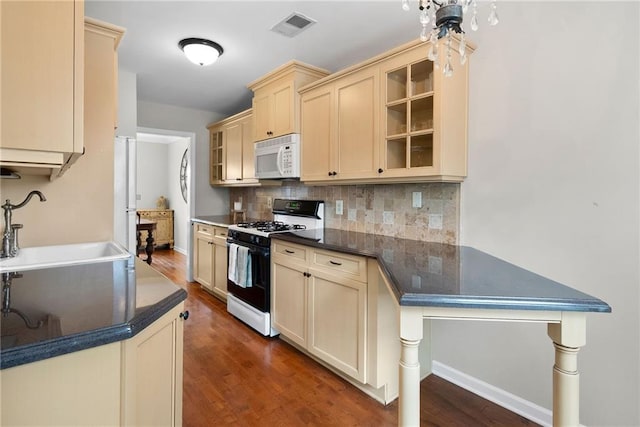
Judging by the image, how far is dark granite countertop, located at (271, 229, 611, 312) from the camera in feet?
3.54

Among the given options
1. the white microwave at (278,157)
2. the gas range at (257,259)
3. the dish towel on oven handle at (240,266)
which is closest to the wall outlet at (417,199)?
the gas range at (257,259)

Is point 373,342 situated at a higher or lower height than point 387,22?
lower

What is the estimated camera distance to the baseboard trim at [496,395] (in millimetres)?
1818

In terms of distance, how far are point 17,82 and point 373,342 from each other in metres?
1.96

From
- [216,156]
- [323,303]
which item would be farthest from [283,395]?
[216,156]

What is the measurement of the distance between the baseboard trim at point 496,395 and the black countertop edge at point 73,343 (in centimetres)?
205

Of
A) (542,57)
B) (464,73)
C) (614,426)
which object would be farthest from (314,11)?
(614,426)

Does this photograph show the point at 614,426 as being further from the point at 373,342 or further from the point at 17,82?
the point at 17,82

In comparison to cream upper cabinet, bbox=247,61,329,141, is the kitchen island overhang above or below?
below

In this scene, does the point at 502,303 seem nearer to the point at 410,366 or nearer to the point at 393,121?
the point at 410,366

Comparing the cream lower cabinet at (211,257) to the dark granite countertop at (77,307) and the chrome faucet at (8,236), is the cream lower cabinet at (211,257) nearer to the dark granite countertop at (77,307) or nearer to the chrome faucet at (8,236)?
the chrome faucet at (8,236)

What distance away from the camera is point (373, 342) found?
1949 mm

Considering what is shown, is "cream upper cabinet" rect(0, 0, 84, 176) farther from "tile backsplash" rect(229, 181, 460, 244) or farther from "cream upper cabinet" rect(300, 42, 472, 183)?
"tile backsplash" rect(229, 181, 460, 244)

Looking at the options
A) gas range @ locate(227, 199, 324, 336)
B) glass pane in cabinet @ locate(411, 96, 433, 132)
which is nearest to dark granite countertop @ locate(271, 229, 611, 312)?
glass pane in cabinet @ locate(411, 96, 433, 132)
